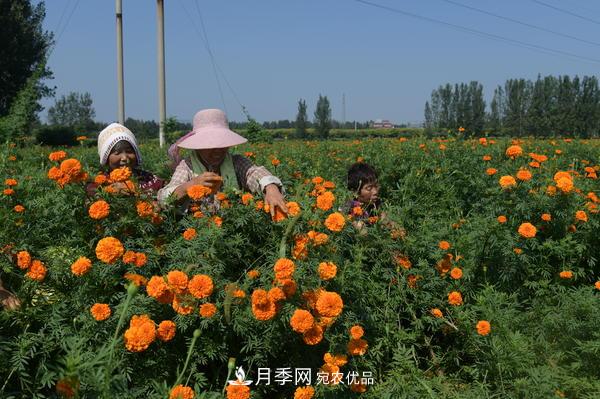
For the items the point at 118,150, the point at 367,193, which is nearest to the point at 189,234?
the point at 118,150

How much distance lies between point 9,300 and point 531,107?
1923 inches

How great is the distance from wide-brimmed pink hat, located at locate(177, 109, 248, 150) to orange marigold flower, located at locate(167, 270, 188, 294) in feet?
3.45

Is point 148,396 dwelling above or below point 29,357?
below

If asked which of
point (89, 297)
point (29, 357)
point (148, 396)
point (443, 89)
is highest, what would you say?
point (443, 89)

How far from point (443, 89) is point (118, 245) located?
2010 inches

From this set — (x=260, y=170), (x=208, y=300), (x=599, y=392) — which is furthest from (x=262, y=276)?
(x=599, y=392)

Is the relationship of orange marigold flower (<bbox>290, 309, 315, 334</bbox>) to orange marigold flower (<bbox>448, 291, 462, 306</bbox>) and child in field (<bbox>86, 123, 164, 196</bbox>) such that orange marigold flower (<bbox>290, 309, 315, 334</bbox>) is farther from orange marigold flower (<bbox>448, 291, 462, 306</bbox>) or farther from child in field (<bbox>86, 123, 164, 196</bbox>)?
child in field (<bbox>86, 123, 164, 196</bbox>)

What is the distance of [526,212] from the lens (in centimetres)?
288

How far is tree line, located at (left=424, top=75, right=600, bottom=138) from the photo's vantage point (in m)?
42.4

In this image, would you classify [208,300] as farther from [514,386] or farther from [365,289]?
[514,386]

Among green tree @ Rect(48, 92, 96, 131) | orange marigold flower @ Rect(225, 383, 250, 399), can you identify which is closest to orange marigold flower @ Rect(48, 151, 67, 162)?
orange marigold flower @ Rect(225, 383, 250, 399)

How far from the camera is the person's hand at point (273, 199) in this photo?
2.12m

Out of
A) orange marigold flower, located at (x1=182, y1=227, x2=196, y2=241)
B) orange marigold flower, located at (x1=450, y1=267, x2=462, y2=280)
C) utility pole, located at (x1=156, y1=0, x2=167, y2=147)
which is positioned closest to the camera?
orange marigold flower, located at (x1=182, y1=227, x2=196, y2=241)

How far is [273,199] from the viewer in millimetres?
2229
